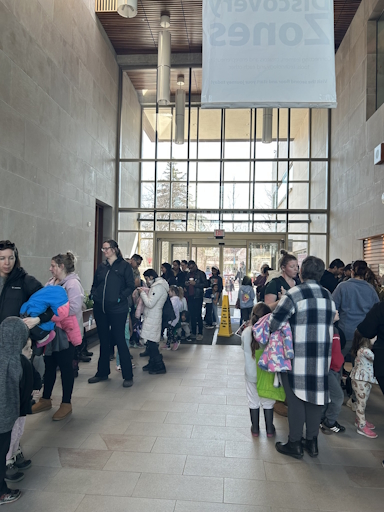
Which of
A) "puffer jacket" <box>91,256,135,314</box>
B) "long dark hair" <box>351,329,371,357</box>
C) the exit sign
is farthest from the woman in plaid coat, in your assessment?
the exit sign

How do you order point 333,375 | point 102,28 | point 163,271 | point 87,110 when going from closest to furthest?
point 333,375
point 163,271
point 87,110
point 102,28

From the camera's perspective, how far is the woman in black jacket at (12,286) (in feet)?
9.89

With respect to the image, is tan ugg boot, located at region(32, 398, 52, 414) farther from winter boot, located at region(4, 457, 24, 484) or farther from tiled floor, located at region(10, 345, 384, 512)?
winter boot, located at region(4, 457, 24, 484)

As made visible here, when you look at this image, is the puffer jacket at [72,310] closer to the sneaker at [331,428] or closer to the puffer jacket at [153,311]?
the puffer jacket at [153,311]

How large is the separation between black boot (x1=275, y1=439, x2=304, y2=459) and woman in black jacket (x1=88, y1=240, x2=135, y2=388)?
2.33 m

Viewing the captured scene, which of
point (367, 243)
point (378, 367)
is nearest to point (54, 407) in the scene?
point (378, 367)

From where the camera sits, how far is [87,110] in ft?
33.8

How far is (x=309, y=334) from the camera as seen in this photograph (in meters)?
3.16

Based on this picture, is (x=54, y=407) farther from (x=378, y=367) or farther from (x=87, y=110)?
(x=87, y=110)

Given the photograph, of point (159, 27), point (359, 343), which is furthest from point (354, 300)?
point (159, 27)

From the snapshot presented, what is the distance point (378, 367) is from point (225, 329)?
574 cm

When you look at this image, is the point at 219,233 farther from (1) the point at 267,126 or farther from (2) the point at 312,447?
(2) the point at 312,447

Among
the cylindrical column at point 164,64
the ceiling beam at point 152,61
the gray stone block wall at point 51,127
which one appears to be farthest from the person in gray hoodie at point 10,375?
the ceiling beam at point 152,61

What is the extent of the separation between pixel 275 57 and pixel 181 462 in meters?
4.41
